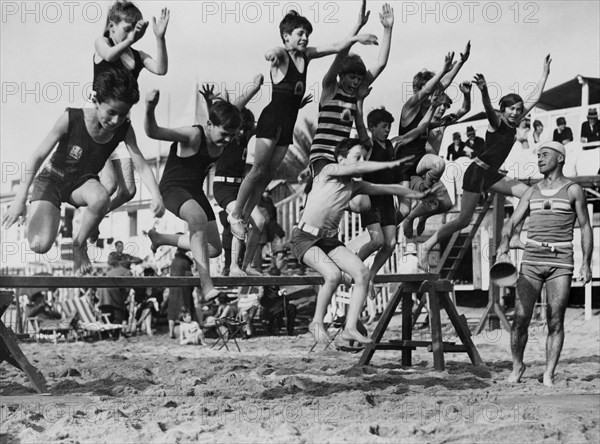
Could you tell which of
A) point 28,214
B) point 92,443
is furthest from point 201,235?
point 92,443

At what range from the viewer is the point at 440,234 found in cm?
1110

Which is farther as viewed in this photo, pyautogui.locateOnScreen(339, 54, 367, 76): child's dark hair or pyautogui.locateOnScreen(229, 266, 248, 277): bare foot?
pyautogui.locateOnScreen(229, 266, 248, 277): bare foot

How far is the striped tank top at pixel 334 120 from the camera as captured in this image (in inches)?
373

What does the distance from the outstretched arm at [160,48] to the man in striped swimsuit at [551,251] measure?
3.85 metres

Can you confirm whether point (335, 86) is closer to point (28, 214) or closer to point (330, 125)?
point (330, 125)

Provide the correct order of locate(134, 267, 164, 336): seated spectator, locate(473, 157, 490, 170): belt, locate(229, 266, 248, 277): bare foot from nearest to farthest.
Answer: locate(229, 266, 248, 277): bare foot, locate(473, 157, 490, 170): belt, locate(134, 267, 164, 336): seated spectator

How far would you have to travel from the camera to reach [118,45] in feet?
27.1

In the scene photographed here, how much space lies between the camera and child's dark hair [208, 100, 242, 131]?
877 cm

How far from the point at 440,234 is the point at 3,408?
5.66 m

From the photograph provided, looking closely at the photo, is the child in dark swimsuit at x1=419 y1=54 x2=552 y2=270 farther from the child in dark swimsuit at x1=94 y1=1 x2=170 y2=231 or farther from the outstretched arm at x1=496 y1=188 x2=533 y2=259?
the child in dark swimsuit at x1=94 y1=1 x2=170 y2=231

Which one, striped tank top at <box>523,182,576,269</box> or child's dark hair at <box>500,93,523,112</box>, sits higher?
child's dark hair at <box>500,93,523,112</box>

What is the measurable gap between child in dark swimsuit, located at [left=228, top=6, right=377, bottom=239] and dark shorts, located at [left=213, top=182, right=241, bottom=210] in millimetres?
741

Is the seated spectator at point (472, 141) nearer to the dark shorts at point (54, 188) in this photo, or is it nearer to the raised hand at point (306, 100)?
the raised hand at point (306, 100)

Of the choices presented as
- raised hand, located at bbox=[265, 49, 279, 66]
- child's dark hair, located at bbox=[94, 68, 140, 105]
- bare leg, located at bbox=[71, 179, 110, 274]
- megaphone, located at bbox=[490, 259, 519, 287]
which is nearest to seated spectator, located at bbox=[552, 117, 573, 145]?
megaphone, located at bbox=[490, 259, 519, 287]
